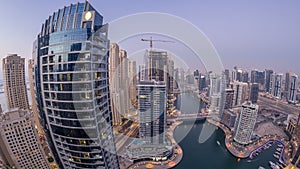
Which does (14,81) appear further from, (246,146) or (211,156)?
(246,146)

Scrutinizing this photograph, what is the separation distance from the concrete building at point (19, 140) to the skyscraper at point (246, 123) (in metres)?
7.37

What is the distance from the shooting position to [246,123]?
639 cm

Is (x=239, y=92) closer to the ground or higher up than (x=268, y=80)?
closer to the ground

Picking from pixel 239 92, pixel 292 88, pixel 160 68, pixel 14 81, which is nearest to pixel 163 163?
pixel 160 68

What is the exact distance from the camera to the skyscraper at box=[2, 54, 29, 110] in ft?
19.1

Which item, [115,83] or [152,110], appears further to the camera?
[115,83]

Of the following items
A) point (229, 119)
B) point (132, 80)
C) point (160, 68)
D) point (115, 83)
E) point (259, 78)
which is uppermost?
point (160, 68)

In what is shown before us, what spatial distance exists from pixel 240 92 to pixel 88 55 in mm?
11193

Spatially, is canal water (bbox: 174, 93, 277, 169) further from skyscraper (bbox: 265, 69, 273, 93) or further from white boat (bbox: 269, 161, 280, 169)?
skyscraper (bbox: 265, 69, 273, 93)

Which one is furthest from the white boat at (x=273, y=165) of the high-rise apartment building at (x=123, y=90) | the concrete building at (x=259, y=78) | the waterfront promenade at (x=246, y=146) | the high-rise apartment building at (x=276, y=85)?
the concrete building at (x=259, y=78)

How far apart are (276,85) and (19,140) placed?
697 inches

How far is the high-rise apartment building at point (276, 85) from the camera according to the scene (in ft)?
42.0

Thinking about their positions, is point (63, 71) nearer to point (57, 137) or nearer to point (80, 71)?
point (80, 71)

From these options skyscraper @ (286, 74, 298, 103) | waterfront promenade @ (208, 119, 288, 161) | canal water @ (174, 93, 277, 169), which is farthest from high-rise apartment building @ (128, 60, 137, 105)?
skyscraper @ (286, 74, 298, 103)
